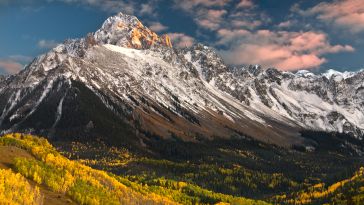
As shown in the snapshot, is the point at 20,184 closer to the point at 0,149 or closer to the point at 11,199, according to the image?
the point at 11,199

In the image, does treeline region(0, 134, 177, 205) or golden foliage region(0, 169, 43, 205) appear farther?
treeline region(0, 134, 177, 205)

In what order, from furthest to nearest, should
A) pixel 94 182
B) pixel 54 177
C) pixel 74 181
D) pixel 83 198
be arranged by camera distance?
1. pixel 94 182
2. pixel 74 181
3. pixel 54 177
4. pixel 83 198

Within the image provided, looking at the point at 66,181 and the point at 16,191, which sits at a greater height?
the point at 66,181

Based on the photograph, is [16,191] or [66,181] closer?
[16,191]

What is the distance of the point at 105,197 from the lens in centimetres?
17300

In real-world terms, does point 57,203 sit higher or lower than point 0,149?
lower

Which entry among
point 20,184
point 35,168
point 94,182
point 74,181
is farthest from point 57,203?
point 94,182

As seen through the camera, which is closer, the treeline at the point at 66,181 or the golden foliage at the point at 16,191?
the golden foliage at the point at 16,191

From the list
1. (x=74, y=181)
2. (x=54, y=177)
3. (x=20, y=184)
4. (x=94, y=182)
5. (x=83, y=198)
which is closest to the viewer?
(x=20, y=184)

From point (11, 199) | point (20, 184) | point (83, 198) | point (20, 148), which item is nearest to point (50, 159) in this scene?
point (20, 148)

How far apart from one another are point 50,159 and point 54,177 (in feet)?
96.5

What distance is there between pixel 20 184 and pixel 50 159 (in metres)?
57.6

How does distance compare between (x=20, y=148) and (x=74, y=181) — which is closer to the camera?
(x=74, y=181)

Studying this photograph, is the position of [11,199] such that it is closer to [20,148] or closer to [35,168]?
[35,168]
